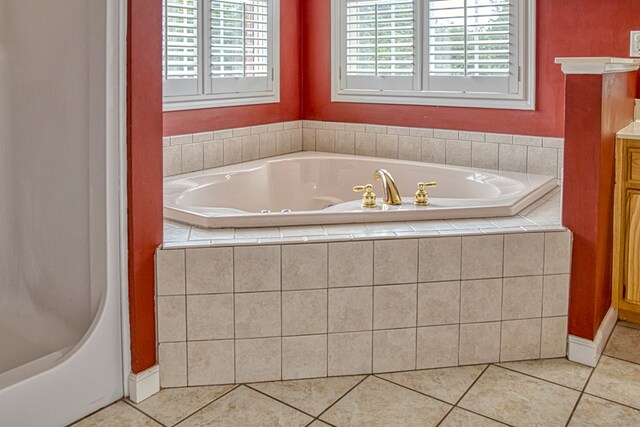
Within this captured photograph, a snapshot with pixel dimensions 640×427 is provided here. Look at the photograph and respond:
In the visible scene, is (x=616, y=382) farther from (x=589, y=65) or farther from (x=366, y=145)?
(x=366, y=145)

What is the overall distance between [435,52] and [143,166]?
2.03 meters

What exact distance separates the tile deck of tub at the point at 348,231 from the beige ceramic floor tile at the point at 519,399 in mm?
530

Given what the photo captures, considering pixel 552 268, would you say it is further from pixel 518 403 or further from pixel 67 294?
pixel 67 294

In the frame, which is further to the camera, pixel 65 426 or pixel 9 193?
pixel 9 193

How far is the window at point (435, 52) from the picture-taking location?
3.39 m

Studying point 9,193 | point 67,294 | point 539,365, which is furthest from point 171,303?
point 539,365

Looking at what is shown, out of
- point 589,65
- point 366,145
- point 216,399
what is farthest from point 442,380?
point 366,145

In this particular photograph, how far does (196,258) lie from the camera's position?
7.34ft

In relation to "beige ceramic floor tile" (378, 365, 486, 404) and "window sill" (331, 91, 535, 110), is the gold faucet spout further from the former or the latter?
"window sill" (331, 91, 535, 110)

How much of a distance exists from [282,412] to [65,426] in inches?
26.4

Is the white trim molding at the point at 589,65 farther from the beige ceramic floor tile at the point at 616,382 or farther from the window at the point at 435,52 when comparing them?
the beige ceramic floor tile at the point at 616,382

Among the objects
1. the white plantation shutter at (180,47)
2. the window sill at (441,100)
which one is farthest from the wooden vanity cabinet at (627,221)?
the white plantation shutter at (180,47)

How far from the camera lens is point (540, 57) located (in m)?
3.35

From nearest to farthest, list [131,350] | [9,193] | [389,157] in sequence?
[131,350] → [9,193] → [389,157]
